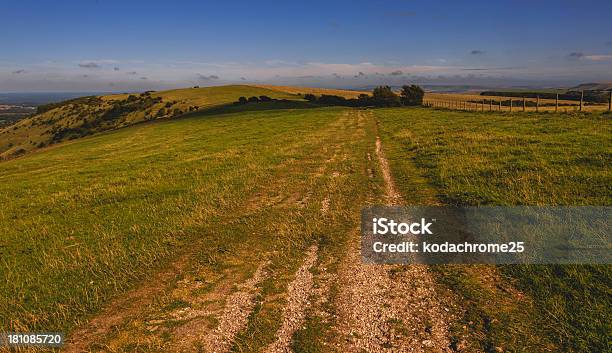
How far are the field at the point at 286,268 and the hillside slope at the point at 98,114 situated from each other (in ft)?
232

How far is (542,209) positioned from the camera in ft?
33.5

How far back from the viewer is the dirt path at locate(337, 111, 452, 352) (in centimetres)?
548

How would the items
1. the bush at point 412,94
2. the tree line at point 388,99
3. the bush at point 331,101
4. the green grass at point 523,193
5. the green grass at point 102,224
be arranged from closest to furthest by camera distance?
1. the green grass at point 523,193
2. the green grass at point 102,224
3. the tree line at point 388,99
4. the bush at point 412,94
5. the bush at point 331,101

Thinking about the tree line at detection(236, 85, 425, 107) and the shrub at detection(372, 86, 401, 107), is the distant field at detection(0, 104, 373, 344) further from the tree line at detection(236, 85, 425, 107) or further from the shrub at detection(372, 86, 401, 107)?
the tree line at detection(236, 85, 425, 107)

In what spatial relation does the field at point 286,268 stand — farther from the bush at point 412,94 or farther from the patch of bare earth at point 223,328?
the bush at point 412,94

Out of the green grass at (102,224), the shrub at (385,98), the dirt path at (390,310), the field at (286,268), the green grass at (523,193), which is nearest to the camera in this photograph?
the dirt path at (390,310)

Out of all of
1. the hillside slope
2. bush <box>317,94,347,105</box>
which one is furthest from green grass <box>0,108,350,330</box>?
bush <box>317,94,347,105</box>

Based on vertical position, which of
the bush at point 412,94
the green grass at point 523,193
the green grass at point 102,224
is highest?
the bush at point 412,94

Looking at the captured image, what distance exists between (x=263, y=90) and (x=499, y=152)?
107383 millimetres

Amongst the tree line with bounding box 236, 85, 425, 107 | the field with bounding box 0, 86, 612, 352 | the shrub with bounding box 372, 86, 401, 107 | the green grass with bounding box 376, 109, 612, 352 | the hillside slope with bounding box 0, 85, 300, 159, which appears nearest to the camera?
the green grass with bounding box 376, 109, 612, 352

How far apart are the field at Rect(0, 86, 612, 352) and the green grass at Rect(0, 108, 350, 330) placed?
63 mm

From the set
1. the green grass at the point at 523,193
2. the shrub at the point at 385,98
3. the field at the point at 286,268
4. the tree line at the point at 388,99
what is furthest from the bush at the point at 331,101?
the field at the point at 286,268

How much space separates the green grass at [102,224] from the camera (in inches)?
302

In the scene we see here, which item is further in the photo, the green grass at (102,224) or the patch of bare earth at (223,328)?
the green grass at (102,224)
